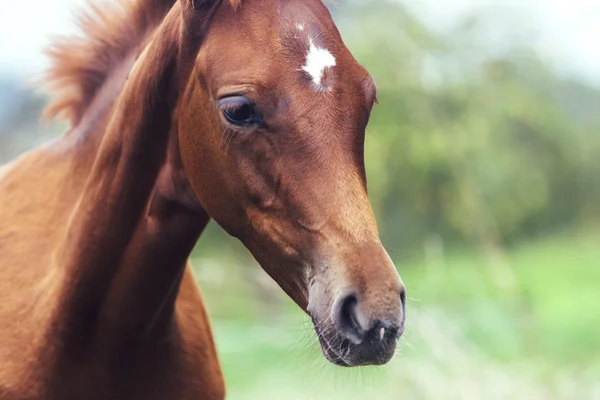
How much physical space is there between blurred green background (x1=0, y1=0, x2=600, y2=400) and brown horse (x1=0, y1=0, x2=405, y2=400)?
396cm

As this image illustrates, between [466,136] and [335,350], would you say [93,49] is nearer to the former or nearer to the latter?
[335,350]

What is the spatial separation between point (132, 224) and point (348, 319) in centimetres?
84

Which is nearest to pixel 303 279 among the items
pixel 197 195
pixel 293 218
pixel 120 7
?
pixel 293 218

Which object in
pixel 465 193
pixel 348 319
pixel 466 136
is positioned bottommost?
pixel 465 193

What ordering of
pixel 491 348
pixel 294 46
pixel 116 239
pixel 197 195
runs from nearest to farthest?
pixel 294 46
pixel 197 195
pixel 116 239
pixel 491 348

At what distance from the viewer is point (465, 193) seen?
8.25 metres

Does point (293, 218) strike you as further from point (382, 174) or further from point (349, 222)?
point (382, 174)

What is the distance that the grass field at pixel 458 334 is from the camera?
5.17m

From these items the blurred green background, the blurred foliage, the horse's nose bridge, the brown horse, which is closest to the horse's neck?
the brown horse

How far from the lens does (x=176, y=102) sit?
227 centimetres

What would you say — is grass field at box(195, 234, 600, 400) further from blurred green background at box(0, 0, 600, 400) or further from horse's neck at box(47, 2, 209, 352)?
horse's neck at box(47, 2, 209, 352)

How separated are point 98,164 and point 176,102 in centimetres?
36

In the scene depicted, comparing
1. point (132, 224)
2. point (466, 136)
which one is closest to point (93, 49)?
point (132, 224)

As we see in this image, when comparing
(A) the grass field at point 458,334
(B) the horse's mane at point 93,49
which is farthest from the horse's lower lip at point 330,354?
(B) the horse's mane at point 93,49
